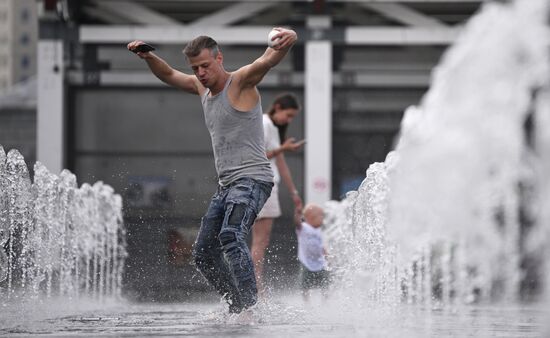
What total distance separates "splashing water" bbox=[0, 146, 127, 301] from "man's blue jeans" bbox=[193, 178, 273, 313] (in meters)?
1.59

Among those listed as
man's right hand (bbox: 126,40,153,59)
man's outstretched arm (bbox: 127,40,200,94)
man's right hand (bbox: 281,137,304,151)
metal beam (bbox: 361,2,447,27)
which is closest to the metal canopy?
metal beam (bbox: 361,2,447,27)

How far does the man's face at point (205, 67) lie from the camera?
6.80 meters

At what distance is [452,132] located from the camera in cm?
523

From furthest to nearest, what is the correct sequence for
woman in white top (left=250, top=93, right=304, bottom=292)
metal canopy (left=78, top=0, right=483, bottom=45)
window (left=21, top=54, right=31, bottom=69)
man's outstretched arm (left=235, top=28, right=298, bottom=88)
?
window (left=21, top=54, right=31, bottom=69) < metal canopy (left=78, top=0, right=483, bottom=45) < woman in white top (left=250, top=93, right=304, bottom=292) < man's outstretched arm (left=235, top=28, right=298, bottom=88)

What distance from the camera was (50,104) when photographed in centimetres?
2486

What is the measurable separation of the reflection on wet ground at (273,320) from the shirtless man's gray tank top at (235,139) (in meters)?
0.78

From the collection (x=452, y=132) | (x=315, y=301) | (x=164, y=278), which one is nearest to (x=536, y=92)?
(x=452, y=132)

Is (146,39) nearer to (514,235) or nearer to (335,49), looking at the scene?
(335,49)

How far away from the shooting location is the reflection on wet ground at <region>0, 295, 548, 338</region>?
6.06 metres

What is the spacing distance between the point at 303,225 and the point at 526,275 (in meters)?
4.28

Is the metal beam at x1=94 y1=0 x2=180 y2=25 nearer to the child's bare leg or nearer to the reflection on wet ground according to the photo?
the child's bare leg

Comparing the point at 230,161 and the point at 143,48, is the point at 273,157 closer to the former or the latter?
the point at 230,161

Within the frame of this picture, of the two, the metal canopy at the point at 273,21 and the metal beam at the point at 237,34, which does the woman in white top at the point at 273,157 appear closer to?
the metal beam at the point at 237,34

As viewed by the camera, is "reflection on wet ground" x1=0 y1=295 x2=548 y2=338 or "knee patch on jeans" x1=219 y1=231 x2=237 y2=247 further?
"knee patch on jeans" x1=219 y1=231 x2=237 y2=247
